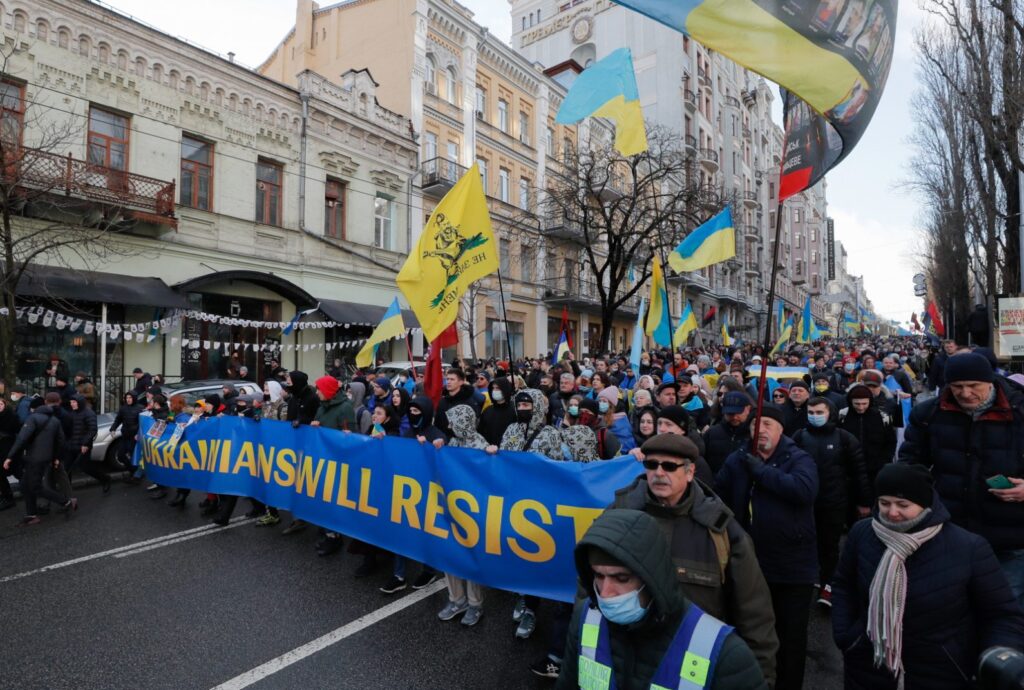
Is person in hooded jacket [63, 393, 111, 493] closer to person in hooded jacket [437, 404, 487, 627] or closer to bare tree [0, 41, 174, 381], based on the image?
bare tree [0, 41, 174, 381]

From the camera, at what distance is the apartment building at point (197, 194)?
14.0m

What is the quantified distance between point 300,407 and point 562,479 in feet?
12.7

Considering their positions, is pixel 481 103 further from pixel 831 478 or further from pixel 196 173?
pixel 831 478

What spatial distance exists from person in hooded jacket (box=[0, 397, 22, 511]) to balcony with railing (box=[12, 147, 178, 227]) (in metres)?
5.93

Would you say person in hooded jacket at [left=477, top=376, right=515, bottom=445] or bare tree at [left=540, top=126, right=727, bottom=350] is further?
bare tree at [left=540, top=126, right=727, bottom=350]

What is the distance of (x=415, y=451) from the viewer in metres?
5.09

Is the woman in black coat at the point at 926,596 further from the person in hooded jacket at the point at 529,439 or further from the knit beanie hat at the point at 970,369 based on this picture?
the person in hooded jacket at the point at 529,439

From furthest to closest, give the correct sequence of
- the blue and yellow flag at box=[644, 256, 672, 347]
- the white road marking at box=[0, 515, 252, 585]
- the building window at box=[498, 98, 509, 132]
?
1. the building window at box=[498, 98, 509, 132]
2. the blue and yellow flag at box=[644, 256, 672, 347]
3. the white road marking at box=[0, 515, 252, 585]

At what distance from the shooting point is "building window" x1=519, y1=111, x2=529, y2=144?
3028 centimetres

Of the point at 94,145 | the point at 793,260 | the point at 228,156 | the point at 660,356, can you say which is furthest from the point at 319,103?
the point at 793,260

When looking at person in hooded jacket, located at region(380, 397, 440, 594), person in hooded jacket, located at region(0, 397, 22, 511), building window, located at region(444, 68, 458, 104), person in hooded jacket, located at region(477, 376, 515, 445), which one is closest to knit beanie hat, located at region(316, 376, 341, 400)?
person in hooded jacket, located at region(380, 397, 440, 594)

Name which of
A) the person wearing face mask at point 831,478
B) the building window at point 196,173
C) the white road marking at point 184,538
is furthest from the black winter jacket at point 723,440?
the building window at point 196,173

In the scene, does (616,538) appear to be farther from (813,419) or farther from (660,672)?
(813,419)

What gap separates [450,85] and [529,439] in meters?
24.8
